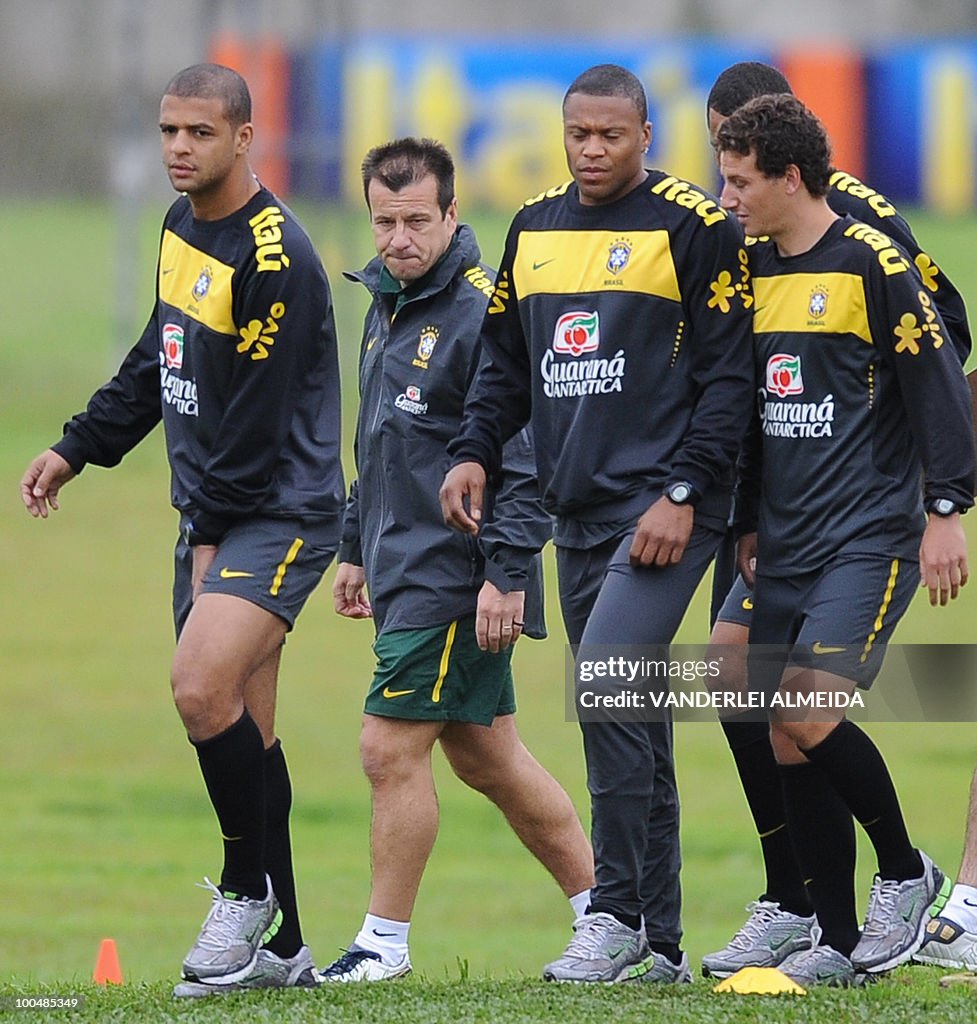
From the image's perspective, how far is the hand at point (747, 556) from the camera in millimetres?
5996

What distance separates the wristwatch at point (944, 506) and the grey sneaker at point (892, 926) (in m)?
0.97

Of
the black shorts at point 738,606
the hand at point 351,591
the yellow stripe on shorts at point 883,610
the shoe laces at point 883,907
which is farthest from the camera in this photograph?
the hand at point 351,591

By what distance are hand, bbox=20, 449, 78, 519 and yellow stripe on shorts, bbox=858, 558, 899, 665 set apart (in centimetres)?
231

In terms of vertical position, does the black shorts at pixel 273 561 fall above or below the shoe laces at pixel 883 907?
above

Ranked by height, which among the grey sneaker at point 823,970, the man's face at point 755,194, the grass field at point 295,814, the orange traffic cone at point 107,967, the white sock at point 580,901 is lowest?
the grass field at point 295,814

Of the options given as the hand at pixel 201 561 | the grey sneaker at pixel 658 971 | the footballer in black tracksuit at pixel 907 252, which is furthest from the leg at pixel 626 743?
the hand at pixel 201 561

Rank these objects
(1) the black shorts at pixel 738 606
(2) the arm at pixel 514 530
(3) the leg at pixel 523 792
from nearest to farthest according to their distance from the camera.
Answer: (2) the arm at pixel 514 530 → (1) the black shorts at pixel 738 606 → (3) the leg at pixel 523 792

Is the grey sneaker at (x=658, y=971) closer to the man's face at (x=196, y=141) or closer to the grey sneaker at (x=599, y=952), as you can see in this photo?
the grey sneaker at (x=599, y=952)

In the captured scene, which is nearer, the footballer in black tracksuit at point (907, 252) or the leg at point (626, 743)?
the leg at point (626, 743)

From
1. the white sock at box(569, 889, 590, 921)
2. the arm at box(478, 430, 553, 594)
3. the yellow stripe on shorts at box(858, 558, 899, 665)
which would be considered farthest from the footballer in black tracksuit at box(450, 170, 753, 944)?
the white sock at box(569, 889, 590, 921)

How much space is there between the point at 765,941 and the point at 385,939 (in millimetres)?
1069

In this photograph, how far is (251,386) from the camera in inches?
226

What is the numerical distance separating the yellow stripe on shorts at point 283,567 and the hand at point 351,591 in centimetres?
84

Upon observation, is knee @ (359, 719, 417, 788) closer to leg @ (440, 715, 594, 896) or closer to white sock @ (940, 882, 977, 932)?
leg @ (440, 715, 594, 896)
